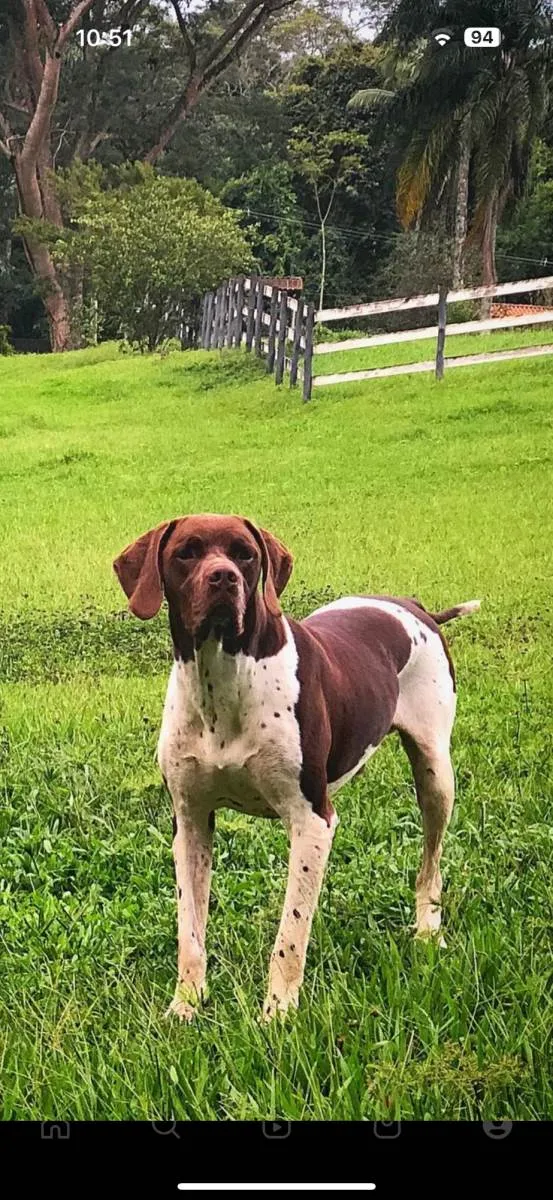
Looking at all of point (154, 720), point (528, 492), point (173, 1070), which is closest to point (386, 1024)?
point (173, 1070)

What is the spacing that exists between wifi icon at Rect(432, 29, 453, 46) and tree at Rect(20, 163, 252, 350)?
431 millimetres

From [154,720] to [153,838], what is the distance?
0.19 m

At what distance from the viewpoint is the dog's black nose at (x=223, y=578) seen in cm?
152

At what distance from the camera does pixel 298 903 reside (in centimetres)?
171

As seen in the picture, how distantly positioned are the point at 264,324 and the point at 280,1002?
1124 millimetres

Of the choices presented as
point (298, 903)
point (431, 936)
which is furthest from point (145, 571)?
point (431, 936)

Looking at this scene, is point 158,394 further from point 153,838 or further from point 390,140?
point 153,838

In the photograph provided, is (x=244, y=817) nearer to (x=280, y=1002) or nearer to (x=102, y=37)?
(x=280, y=1002)

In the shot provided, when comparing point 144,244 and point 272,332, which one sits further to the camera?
point 272,332

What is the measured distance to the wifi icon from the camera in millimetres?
2070
